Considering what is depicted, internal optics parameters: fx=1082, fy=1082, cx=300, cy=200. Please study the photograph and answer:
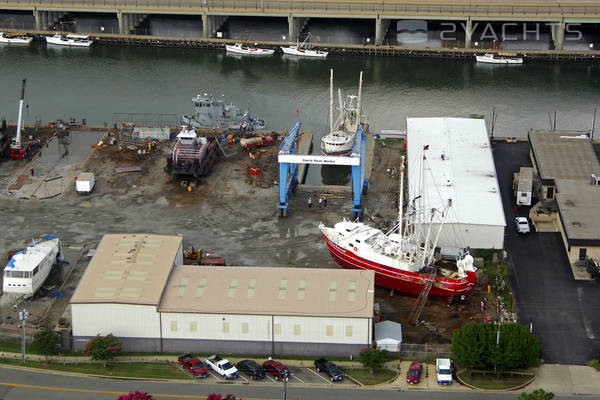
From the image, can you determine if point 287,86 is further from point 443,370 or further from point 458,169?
point 443,370

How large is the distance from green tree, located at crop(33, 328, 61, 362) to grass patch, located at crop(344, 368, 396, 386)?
804 inches

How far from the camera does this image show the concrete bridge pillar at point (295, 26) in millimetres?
160500

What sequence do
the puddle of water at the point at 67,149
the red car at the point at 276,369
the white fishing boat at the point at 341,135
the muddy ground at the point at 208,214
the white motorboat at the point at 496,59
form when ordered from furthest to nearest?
the white motorboat at the point at 496,59 → the puddle of water at the point at 67,149 → the white fishing boat at the point at 341,135 → the muddy ground at the point at 208,214 → the red car at the point at 276,369

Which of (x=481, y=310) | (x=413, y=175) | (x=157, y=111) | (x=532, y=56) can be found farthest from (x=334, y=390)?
(x=532, y=56)

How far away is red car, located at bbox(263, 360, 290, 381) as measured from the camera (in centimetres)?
7344

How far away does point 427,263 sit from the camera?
84750 millimetres

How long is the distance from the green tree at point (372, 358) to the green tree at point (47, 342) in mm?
21468

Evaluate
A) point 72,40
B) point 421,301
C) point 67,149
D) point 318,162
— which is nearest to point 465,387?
point 421,301

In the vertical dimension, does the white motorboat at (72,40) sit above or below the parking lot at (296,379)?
above

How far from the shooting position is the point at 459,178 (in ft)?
328

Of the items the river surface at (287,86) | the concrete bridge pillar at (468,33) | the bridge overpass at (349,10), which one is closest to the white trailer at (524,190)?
the river surface at (287,86)

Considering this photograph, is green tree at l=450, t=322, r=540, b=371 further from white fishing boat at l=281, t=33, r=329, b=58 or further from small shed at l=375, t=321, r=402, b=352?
white fishing boat at l=281, t=33, r=329, b=58

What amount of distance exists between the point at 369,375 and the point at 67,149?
5247 centimetres

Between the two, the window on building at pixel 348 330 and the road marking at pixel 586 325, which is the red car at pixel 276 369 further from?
the road marking at pixel 586 325
